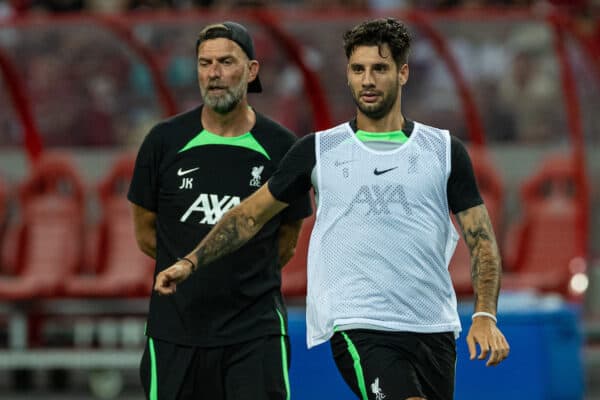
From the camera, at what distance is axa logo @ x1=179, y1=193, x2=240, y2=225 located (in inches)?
291

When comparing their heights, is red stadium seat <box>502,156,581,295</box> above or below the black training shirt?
above

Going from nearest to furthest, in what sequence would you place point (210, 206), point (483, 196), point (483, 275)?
point (483, 275) → point (210, 206) → point (483, 196)

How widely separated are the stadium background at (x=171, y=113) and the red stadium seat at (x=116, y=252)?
13 millimetres

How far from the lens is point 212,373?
7328 millimetres

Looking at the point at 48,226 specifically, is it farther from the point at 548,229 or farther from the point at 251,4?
the point at 548,229

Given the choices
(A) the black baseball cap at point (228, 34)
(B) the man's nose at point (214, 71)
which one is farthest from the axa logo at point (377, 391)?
(A) the black baseball cap at point (228, 34)

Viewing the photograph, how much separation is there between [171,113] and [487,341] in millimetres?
8765

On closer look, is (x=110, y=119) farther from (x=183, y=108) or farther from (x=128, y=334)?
(x=128, y=334)

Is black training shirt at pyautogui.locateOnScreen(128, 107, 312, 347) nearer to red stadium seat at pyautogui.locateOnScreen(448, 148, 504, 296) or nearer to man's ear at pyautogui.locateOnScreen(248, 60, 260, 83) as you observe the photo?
man's ear at pyautogui.locateOnScreen(248, 60, 260, 83)

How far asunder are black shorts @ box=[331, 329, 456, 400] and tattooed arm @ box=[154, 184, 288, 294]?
56 centimetres

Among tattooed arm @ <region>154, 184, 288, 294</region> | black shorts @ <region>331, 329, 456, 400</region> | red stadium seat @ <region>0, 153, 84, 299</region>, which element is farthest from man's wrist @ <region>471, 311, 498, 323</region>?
red stadium seat @ <region>0, 153, 84, 299</region>

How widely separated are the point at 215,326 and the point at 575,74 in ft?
27.0

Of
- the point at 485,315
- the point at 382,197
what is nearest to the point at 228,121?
the point at 382,197

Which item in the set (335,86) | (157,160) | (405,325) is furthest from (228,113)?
(335,86)
